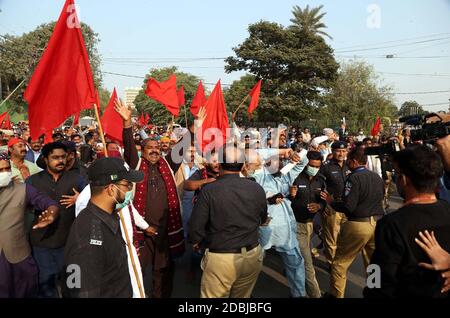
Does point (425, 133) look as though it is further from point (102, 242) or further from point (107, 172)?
point (102, 242)

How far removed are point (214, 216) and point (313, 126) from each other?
3124 centimetres

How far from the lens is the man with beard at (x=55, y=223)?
3.64 metres

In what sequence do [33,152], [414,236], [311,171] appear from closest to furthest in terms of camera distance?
[414,236], [311,171], [33,152]

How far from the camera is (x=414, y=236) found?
195 centimetres

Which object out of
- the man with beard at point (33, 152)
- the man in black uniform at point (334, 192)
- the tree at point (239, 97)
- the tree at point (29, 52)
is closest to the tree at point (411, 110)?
the man in black uniform at point (334, 192)

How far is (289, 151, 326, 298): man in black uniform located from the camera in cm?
463

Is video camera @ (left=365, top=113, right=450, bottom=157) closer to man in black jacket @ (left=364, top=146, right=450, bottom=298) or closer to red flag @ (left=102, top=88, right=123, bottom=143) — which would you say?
man in black jacket @ (left=364, top=146, right=450, bottom=298)

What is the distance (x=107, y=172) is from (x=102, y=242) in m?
0.44

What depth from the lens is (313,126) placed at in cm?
3306

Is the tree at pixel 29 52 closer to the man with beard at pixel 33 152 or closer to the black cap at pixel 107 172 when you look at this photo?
the man with beard at pixel 33 152

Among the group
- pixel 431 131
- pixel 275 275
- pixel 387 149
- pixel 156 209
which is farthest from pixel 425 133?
pixel 275 275

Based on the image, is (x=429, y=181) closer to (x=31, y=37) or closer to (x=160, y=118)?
(x=31, y=37)

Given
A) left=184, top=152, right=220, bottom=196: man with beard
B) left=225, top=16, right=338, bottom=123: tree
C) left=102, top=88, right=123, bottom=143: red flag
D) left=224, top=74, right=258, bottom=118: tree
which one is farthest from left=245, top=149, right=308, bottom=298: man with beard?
left=224, top=74, right=258, bottom=118: tree

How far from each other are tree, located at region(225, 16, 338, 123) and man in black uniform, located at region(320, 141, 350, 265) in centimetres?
2460
